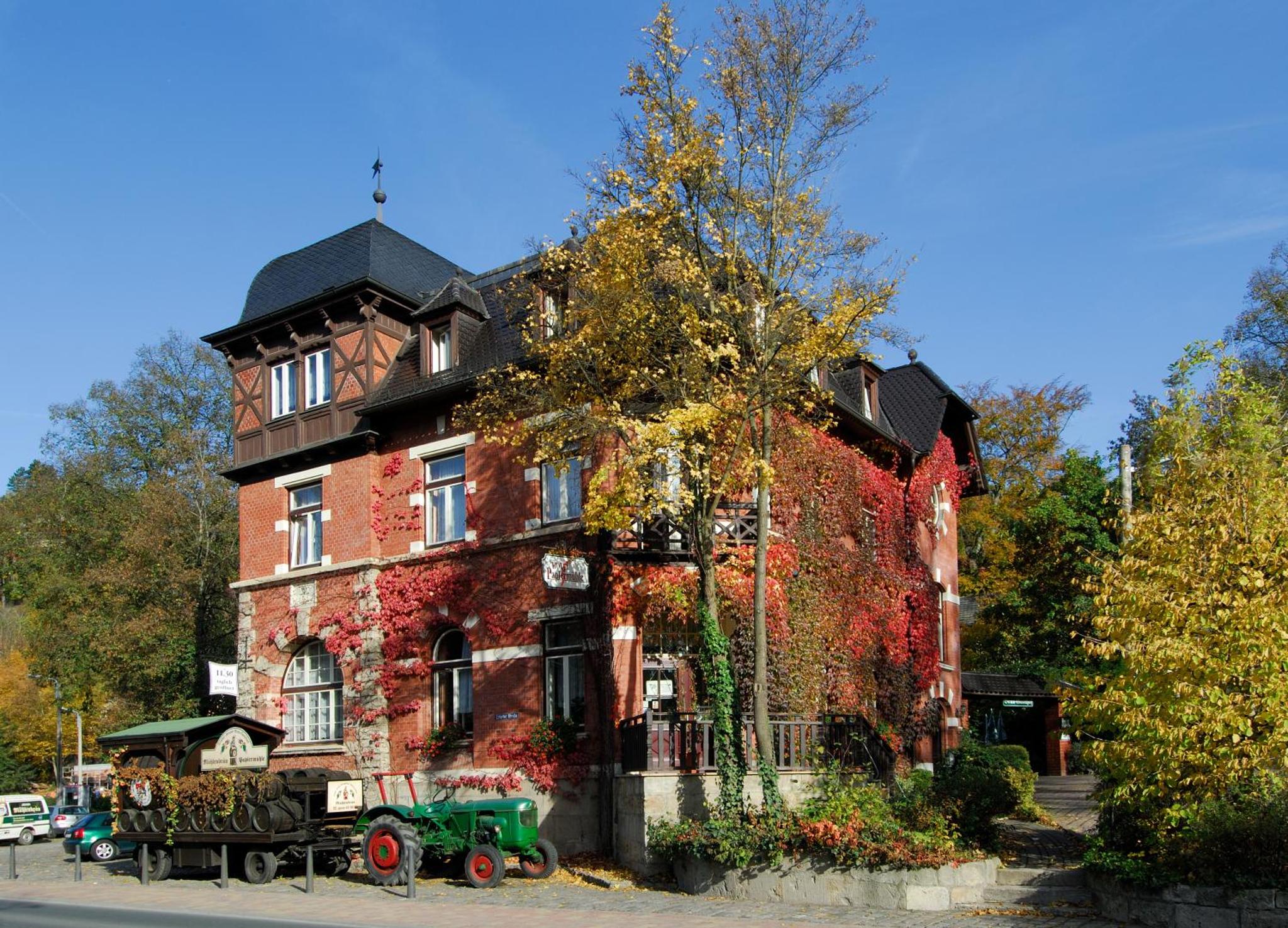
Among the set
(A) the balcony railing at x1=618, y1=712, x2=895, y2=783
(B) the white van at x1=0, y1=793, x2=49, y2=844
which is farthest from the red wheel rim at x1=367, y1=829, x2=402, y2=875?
(B) the white van at x1=0, y1=793, x2=49, y2=844

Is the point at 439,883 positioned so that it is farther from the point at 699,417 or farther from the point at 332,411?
the point at 332,411

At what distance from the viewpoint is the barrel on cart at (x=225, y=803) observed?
18.1 metres

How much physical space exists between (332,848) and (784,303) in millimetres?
10820

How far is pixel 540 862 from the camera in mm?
16953

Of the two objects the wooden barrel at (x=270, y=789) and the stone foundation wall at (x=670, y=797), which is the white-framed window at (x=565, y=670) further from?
the wooden barrel at (x=270, y=789)

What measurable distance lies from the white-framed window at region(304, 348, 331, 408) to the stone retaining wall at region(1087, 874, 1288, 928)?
18.5 metres

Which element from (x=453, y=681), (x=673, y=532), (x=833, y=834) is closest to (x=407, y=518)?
(x=453, y=681)

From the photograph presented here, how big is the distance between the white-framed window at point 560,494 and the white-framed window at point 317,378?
21.6ft

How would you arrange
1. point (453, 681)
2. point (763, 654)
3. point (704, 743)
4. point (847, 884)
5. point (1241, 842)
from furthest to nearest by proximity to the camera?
1. point (453, 681)
2. point (704, 743)
3. point (763, 654)
4. point (847, 884)
5. point (1241, 842)

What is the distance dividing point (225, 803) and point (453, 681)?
5.01m

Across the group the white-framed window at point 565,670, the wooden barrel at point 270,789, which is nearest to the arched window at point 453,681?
the white-framed window at point 565,670

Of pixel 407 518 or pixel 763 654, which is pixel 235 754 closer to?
pixel 407 518

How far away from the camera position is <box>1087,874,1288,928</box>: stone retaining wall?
35.6 ft

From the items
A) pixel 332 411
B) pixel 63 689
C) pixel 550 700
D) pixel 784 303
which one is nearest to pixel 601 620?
pixel 550 700
